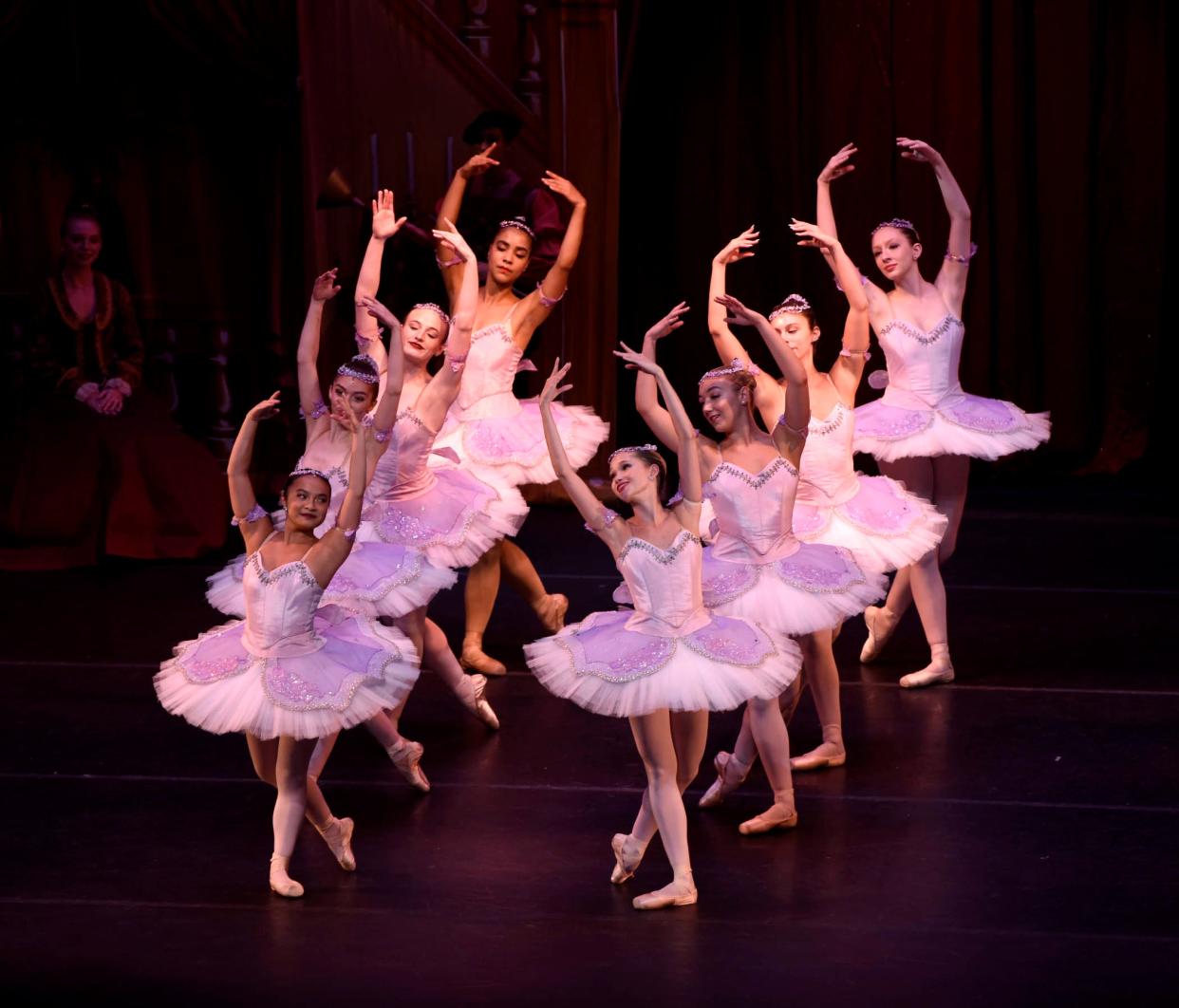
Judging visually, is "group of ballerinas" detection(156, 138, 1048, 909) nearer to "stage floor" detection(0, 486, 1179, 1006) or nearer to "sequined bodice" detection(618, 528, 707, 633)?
"sequined bodice" detection(618, 528, 707, 633)

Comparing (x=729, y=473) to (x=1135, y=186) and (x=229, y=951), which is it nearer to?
(x=229, y=951)

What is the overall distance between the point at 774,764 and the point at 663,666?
20.6 inches

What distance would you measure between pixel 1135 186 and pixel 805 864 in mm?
5492

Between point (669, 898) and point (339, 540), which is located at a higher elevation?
point (339, 540)

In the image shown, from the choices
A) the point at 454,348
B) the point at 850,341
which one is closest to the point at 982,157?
the point at 850,341

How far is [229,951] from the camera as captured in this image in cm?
327

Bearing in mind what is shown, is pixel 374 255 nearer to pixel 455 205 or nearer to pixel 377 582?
pixel 455 205

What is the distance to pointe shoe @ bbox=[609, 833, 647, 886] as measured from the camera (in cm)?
358

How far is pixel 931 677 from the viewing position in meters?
5.05

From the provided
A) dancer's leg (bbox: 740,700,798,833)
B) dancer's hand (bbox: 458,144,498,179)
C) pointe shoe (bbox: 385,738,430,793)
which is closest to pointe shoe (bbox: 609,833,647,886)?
dancer's leg (bbox: 740,700,798,833)

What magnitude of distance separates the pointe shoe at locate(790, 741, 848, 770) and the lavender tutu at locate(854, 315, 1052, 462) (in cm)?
107

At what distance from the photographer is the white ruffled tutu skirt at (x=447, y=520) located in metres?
4.73

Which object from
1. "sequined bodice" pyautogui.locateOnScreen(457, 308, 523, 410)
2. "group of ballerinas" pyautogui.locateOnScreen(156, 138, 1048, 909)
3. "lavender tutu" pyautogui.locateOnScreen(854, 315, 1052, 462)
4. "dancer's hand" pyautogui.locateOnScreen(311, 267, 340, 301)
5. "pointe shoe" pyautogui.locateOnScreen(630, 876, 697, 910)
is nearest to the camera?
"pointe shoe" pyautogui.locateOnScreen(630, 876, 697, 910)

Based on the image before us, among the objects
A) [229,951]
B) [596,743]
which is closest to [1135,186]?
[596,743]
